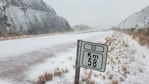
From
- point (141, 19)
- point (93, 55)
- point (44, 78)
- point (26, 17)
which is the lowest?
point (44, 78)

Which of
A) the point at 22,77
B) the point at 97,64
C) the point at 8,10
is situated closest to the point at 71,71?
the point at 22,77

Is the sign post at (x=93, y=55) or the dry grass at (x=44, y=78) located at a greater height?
the sign post at (x=93, y=55)

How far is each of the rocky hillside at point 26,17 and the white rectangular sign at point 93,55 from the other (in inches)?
1056

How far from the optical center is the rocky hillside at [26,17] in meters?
32.5

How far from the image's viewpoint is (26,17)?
38406mm

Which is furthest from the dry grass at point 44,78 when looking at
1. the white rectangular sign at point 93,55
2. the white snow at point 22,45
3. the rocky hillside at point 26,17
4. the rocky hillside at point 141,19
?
the rocky hillside at point 141,19

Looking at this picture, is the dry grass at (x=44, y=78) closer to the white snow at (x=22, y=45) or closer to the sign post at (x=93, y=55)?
the sign post at (x=93, y=55)

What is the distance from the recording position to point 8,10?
33.8 metres

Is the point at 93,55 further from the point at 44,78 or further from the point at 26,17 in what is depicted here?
the point at 26,17

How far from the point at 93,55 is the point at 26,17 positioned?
35156 millimetres

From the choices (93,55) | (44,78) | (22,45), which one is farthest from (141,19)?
(93,55)

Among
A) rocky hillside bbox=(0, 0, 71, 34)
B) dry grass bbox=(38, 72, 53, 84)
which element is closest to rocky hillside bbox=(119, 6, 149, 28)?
rocky hillside bbox=(0, 0, 71, 34)

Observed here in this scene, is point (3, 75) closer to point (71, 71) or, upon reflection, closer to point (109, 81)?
point (71, 71)

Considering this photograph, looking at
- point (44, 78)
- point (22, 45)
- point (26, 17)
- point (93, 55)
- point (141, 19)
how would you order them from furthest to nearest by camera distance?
point (141, 19) → point (26, 17) → point (22, 45) → point (44, 78) → point (93, 55)
